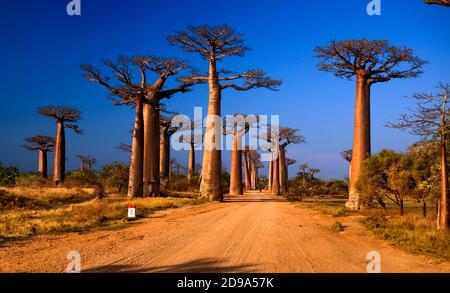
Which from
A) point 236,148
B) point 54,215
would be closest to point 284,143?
point 236,148

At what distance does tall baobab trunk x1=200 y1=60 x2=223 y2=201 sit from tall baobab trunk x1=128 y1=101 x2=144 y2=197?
3337 mm

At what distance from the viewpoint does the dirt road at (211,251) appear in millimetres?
5223

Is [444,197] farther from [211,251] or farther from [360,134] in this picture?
[360,134]

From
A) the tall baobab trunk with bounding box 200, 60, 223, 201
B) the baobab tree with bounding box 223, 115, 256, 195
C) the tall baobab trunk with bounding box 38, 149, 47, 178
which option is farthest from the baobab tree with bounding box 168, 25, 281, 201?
the tall baobab trunk with bounding box 38, 149, 47, 178

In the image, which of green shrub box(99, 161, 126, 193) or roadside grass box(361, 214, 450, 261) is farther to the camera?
green shrub box(99, 161, 126, 193)

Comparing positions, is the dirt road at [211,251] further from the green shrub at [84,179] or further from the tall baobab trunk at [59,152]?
the tall baobab trunk at [59,152]

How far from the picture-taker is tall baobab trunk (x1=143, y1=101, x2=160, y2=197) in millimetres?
22469

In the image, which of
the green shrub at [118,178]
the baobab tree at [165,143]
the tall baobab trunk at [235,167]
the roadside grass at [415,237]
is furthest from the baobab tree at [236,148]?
the roadside grass at [415,237]

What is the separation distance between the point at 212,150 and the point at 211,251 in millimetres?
15290

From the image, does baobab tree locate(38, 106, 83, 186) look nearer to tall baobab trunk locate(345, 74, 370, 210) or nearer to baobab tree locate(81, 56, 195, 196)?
baobab tree locate(81, 56, 195, 196)

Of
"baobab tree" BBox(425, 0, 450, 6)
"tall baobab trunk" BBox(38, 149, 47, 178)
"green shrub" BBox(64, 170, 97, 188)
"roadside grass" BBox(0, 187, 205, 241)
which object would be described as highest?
"baobab tree" BBox(425, 0, 450, 6)

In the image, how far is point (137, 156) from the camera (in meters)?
20.4
